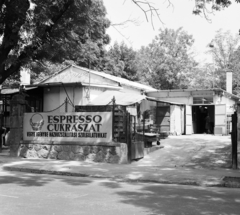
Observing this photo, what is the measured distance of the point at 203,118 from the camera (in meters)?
29.6

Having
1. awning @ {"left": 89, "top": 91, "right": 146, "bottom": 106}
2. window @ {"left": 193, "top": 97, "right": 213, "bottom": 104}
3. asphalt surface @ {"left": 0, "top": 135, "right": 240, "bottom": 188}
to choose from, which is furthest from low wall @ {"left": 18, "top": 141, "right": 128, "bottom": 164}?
window @ {"left": 193, "top": 97, "right": 213, "bottom": 104}

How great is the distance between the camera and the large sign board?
45.8 ft

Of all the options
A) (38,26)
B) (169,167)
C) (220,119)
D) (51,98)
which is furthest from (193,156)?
(220,119)

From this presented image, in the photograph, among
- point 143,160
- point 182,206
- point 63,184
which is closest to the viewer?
point 182,206

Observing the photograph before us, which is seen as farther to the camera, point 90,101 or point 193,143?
point 90,101

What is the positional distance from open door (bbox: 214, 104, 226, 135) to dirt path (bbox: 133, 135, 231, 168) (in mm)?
6587

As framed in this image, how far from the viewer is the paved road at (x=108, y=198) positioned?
19.8 feet

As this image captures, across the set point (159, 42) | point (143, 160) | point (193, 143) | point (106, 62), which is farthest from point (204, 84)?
point (143, 160)

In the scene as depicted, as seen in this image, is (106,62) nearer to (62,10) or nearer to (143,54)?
(143,54)

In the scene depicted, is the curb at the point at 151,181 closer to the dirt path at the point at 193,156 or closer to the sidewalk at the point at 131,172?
the sidewalk at the point at 131,172

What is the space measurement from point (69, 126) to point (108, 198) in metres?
7.83

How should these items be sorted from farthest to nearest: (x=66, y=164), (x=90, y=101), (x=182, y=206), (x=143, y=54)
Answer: (x=143, y=54) < (x=90, y=101) < (x=66, y=164) < (x=182, y=206)

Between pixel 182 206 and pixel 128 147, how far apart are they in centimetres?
715

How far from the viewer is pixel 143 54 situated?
183ft
